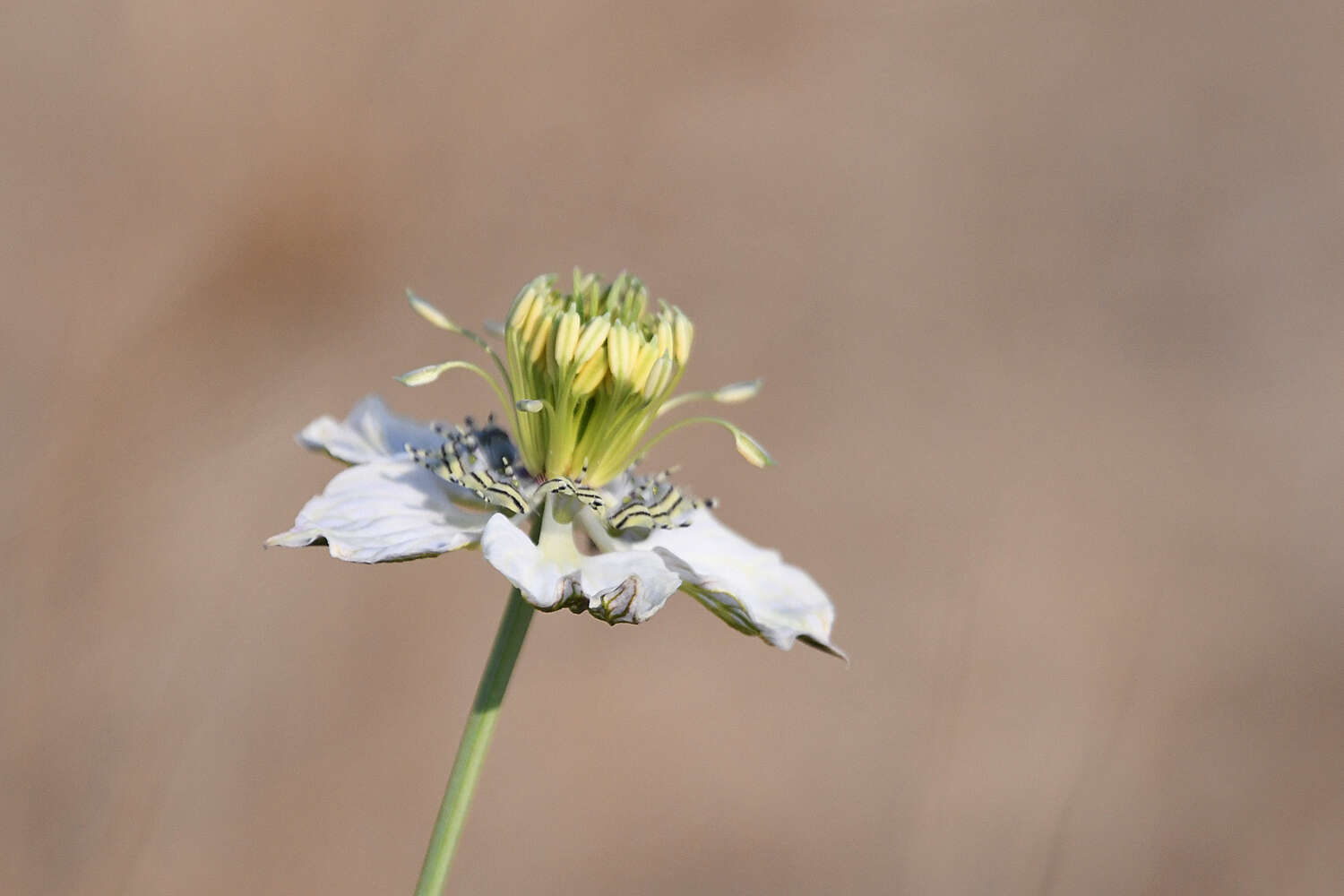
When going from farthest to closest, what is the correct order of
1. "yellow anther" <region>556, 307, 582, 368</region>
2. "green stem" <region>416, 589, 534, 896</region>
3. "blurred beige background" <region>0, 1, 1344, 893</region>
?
1. "blurred beige background" <region>0, 1, 1344, 893</region>
2. "yellow anther" <region>556, 307, 582, 368</region>
3. "green stem" <region>416, 589, 534, 896</region>

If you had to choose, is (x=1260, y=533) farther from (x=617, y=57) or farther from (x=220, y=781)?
(x=220, y=781)

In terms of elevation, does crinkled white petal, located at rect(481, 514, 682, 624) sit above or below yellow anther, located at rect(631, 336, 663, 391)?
below

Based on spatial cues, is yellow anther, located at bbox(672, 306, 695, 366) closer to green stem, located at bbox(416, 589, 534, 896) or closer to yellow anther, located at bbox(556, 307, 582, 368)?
yellow anther, located at bbox(556, 307, 582, 368)

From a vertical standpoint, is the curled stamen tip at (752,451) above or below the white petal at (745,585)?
above

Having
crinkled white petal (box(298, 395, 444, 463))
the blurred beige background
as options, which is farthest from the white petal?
the blurred beige background

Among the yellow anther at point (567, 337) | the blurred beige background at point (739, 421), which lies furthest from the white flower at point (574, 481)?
the blurred beige background at point (739, 421)

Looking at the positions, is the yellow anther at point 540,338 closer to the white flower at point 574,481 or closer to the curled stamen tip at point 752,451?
the white flower at point 574,481

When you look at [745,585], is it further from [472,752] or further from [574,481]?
[472,752]
